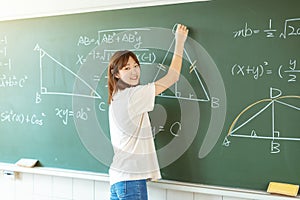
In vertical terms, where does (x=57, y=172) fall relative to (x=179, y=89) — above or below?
below

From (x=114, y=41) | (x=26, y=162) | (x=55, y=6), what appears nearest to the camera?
(x=114, y=41)

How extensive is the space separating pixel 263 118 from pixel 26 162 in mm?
1832

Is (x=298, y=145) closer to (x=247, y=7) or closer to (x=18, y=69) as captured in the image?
(x=247, y=7)

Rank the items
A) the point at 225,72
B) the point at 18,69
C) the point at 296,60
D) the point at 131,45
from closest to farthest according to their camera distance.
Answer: the point at 296,60 < the point at 225,72 < the point at 131,45 < the point at 18,69

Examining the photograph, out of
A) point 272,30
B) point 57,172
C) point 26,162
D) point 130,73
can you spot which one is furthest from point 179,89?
point 26,162

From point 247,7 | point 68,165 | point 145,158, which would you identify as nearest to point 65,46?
point 68,165

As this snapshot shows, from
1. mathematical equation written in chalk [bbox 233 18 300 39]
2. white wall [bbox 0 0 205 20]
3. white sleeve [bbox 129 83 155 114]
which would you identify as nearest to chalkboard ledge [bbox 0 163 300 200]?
white sleeve [bbox 129 83 155 114]

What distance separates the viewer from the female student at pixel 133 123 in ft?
7.47

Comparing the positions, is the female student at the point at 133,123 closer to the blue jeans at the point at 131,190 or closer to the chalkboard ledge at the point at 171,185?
the blue jeans at the point at 131,190

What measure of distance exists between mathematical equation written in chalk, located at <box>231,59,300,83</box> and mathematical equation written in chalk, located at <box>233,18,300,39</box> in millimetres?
154

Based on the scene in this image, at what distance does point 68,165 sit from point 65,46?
890 millimetres

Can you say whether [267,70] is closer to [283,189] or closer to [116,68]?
[283,189]

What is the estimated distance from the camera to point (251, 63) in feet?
7.22

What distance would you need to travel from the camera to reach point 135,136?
7.53ft
